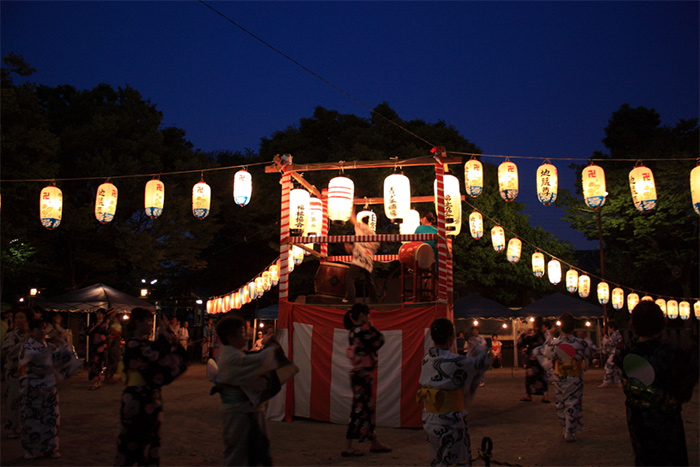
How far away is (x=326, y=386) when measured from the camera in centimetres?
887

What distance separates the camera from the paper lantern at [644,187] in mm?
11383

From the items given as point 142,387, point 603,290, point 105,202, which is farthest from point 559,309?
point 142,387

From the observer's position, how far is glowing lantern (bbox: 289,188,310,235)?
37.6 ft

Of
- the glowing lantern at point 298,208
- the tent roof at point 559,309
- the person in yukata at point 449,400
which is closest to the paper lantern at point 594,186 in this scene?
the glowing lantern at point 298,208

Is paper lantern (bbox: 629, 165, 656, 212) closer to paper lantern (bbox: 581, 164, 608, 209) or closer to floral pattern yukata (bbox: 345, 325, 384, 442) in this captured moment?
paper lantern (bbox: 581, 164, 608, 209)

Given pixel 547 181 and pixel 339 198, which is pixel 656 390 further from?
pixel 547 181

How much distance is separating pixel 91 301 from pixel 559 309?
17102 mm

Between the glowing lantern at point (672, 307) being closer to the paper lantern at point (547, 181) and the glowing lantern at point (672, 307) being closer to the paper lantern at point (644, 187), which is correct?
the paper lantern at point (644, 187)

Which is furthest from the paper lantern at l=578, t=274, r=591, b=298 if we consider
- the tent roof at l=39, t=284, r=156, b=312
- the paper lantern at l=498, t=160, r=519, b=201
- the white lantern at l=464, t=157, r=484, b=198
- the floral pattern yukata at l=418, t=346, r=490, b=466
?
the floral pattern yukata at l=418, t=346, r=490, b=466

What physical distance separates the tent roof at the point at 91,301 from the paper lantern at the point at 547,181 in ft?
40.3

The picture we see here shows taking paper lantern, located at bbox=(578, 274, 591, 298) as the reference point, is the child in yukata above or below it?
below

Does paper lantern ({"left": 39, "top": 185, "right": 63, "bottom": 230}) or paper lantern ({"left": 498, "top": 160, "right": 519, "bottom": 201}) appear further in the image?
paper lantern ({"left": 39, "top": 185, "right": 63, "bottom": 230})

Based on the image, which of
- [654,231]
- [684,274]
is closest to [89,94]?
[654,231]

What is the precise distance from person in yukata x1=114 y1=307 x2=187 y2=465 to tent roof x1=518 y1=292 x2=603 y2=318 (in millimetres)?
18531
